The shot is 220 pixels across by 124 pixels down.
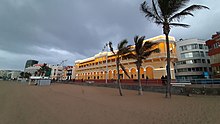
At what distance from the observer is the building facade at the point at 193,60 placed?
1610 inches

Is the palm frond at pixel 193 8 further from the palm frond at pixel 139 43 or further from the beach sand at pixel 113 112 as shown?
the beach sand at pixel 113 112

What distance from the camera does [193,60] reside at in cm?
4194

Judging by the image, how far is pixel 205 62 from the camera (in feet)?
136

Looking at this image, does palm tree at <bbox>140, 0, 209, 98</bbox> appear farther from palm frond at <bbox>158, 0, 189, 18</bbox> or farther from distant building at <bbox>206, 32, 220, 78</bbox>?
distant building at <bbox>206, 32, 220, 78</bbox>

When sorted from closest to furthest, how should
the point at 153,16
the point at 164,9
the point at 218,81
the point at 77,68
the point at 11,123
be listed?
the point at 11,123 < the point at 164,9 < the point at 153,16 < the point at 218,81 < the point at 77,68

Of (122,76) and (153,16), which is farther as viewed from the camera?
(122,76)

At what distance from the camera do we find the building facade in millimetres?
40906

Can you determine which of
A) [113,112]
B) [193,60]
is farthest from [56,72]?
[113,112]

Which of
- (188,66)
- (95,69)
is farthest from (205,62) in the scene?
(95,69)

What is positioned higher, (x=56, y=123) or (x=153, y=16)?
(x=153, y=16)

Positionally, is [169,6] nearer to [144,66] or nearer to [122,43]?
[122,43]

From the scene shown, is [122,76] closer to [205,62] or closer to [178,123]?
[205,62]

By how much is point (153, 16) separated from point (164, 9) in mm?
1121

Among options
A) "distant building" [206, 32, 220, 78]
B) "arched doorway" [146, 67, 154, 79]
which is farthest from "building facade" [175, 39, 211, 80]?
"arched doorway" [146, 67, 154, 79]
